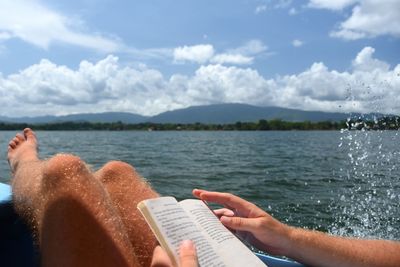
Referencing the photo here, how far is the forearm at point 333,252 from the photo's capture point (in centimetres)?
180

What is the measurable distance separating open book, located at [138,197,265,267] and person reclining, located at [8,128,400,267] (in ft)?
0.21

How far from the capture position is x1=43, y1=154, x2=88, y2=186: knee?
5.56ft

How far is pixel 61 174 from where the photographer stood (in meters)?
1.70

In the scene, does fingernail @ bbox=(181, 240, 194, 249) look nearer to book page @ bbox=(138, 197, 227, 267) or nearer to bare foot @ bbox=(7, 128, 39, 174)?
book page @ bbox=(138, 197, 227, 267)

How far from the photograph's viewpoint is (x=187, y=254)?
1284 millimetres

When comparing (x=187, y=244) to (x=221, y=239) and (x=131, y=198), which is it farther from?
(x=131, y=198)

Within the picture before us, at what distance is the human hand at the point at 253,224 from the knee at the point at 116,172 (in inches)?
18.1

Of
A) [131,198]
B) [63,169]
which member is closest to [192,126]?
[131,198]

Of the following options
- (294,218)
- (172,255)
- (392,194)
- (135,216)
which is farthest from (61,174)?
(392,194)

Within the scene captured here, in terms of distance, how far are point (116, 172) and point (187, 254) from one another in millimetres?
1006

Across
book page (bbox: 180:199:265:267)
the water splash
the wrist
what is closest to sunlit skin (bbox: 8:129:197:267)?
book page (bbox: 180:199:265:267)

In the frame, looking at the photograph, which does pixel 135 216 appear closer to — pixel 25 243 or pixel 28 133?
pixel 25 243

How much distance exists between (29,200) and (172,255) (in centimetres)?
79

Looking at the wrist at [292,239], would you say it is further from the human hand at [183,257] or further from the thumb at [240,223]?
the human hand at [183,257]
